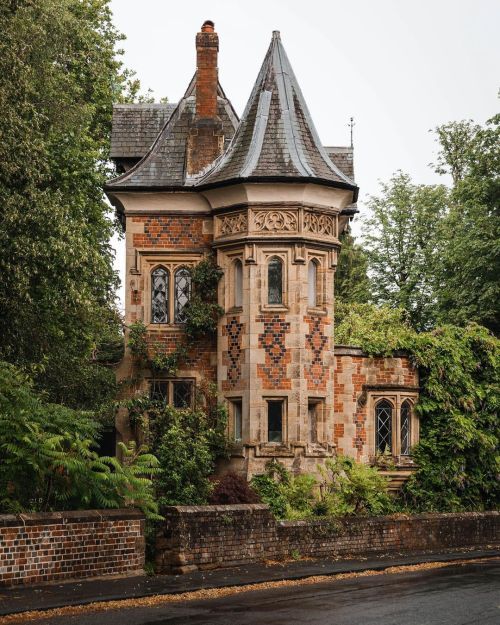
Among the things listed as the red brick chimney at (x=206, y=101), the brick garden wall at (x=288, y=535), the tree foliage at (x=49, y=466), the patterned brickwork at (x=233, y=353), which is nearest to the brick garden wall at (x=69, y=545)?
the tree foliage at (x=49, y=466)

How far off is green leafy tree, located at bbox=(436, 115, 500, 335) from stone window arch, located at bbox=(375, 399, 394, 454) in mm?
11890

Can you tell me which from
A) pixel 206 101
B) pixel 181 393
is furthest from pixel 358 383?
pixel 206 101

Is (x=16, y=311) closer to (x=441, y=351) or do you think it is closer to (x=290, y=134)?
(x=290, y=134)

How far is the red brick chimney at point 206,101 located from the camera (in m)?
29.1

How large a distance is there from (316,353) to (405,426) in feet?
11.9

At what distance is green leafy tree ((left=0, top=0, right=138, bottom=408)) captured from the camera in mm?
24453

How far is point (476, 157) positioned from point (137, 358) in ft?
63.5

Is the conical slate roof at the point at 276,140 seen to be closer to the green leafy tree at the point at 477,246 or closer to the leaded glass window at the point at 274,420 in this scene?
the leaded glass window at the point at 274,420

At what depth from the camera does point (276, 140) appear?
27.4 m

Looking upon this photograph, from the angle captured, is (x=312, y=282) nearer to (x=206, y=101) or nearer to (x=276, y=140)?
(x=276, y=140)

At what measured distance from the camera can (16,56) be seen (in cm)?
2466

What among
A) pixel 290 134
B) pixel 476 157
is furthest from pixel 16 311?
pixel 476 157

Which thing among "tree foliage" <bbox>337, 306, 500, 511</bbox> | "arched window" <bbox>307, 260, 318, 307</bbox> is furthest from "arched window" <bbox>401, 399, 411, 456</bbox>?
"arched window" <bbox>307, 260, 318, 307</bbox>

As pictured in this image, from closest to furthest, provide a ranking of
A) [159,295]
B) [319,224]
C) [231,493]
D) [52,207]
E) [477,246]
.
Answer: [231,493] < [52,207] < [319,224] < [159,295] < [477,246]
